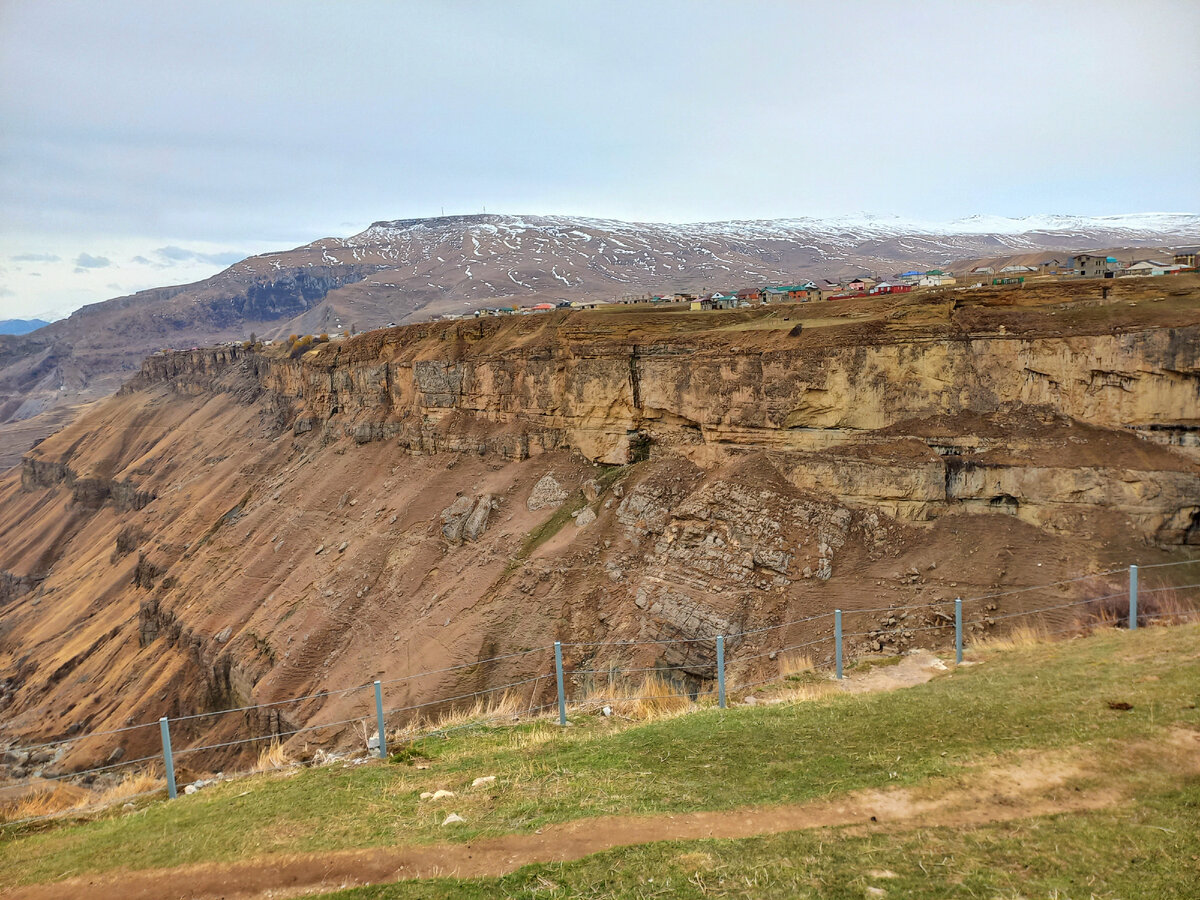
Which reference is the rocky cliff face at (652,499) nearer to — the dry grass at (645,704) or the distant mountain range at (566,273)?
the dry grass at (645,704)

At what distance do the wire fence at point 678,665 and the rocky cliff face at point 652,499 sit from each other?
233 mm

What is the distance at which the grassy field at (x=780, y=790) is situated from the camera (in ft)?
20.7

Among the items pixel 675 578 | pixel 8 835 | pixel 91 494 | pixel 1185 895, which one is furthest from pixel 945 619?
pixel 91 494

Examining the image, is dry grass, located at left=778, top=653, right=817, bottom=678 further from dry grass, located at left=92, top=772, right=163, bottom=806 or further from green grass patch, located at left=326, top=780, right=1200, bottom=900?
dry grass, located at left=92, top=772, right=163, bottom=806

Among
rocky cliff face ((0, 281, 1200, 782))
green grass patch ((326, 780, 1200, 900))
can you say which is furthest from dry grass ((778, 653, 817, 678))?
green grass patch ((326, 780, 1200, 900))

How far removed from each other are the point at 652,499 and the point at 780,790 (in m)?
18.5

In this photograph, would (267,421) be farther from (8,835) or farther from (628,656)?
(8,835)

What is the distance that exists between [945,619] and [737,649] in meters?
5.77

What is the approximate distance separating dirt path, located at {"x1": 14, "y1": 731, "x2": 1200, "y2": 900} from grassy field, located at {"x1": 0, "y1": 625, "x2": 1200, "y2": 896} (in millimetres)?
167

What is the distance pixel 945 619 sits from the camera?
18781mm

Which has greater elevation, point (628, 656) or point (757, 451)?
point (757, 451)

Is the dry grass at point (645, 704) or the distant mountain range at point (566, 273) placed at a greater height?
the distant mountain range at point (566, 273)

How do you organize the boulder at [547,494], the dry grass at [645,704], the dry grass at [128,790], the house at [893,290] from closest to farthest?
the dry grass at [128,790] < the dry grass at [645,704] < the house at [893,290] < the boulder at [547,494]

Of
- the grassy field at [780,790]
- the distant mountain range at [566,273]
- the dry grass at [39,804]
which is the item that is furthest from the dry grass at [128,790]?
the distant mountain range at [566,273]
